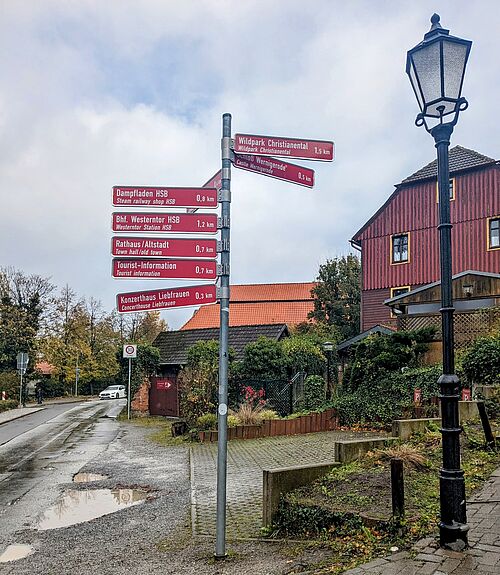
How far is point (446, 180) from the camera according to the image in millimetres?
5660

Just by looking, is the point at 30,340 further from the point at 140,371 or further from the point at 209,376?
the point at 209,376

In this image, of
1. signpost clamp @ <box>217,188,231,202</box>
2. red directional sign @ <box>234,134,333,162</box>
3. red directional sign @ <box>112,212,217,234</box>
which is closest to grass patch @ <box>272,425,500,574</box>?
red directional sign @ <box>112,212,217,234</box>

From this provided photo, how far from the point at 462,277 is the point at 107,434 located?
13.4m

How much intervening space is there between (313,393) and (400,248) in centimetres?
1493

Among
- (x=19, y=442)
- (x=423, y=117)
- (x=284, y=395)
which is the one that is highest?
(x=423, y=117)

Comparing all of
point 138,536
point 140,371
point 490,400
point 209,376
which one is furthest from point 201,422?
point 140,371

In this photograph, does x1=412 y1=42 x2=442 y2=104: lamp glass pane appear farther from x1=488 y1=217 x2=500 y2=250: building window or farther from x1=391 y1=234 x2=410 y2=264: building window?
x1=391 y1=234 x2=410 y2=264: building window

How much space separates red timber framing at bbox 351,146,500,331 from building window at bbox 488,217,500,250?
145 mm

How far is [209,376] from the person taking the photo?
20.5 m

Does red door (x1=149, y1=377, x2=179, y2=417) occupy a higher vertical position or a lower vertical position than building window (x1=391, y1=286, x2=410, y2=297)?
lower

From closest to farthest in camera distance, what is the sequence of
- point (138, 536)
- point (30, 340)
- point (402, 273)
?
point (138, 536)
point (402, 273)
point (30, 340)

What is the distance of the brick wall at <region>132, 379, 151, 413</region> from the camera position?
29266 mm

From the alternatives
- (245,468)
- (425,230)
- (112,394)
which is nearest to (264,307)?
(112,394)

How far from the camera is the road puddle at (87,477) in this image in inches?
456
